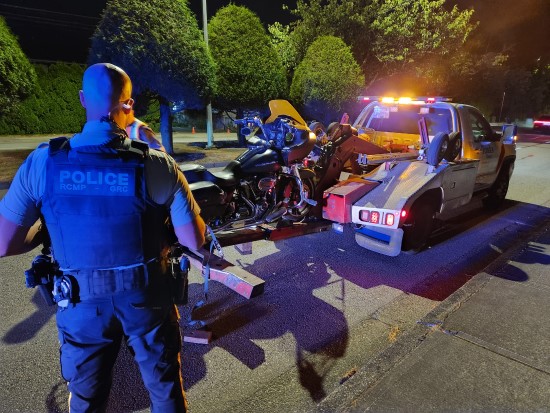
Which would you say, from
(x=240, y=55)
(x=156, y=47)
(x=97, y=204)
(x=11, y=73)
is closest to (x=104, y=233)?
(x=97, y=204)

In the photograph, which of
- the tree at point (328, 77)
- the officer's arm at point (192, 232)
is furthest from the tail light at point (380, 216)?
the tree at point (328, 77)

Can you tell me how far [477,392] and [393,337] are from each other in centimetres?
79

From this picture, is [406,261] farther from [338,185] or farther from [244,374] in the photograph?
[244,374]

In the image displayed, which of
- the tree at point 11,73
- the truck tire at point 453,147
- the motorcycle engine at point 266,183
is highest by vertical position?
the tree at point 11,73

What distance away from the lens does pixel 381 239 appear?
4758 millimetres

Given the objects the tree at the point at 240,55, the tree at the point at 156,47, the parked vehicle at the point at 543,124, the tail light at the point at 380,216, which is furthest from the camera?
the parked vehicle at the point at 543,124

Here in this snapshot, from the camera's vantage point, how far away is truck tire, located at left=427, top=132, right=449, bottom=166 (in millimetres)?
4523

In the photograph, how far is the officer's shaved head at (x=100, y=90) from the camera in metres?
1.78

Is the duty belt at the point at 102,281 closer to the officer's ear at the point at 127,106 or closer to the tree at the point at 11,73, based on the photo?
the officer's ear at the point at 127,106

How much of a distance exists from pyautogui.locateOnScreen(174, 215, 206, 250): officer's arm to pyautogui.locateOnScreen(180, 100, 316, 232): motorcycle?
2.06 metres

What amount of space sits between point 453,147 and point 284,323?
3120mm

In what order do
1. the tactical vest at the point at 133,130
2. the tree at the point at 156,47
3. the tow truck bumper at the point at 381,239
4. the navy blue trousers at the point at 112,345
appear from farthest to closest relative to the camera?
the tree at the point at 156,47 → the tow truck bumper at the point at 381,239 → the tactical vest at the point at 133,130 → the navy blue trousers at the point at 112,345

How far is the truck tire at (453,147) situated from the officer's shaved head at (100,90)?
13.4 ft

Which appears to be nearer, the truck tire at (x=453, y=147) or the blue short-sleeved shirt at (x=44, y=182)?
the blue short-sleeved shirt at (x=44, y=182)
